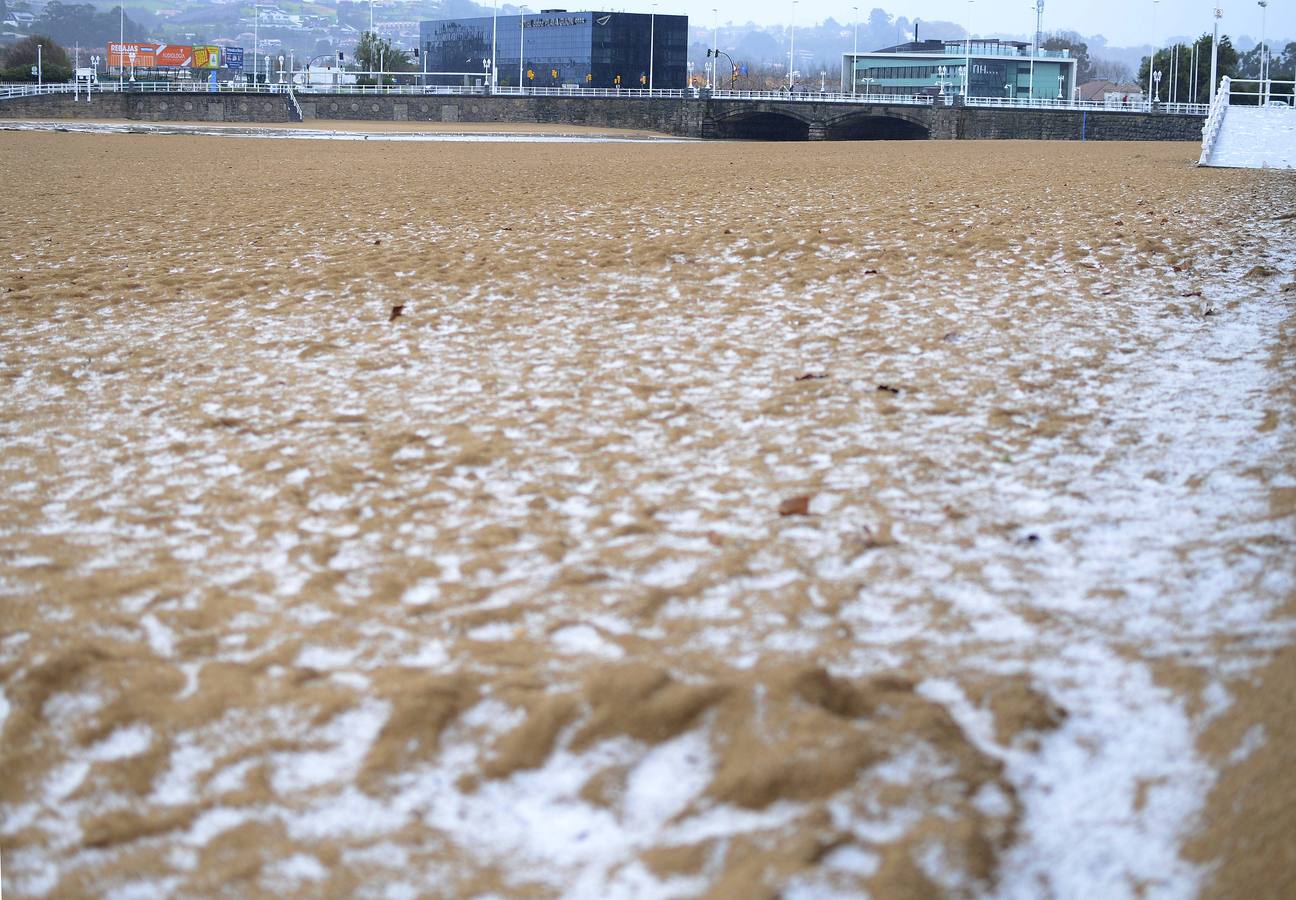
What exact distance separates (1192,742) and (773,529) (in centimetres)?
157

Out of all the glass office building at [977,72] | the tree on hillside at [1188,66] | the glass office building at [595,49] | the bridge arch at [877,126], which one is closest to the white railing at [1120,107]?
the bridge arch at [877,126]

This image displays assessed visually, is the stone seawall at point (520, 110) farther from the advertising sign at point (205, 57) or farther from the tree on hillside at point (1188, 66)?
the tree on hillside at point (1188, 66)

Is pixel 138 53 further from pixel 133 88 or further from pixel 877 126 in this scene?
pixel 877 126

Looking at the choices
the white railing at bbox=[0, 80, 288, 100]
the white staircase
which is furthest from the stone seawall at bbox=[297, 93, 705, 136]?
the white staircase

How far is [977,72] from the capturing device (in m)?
111

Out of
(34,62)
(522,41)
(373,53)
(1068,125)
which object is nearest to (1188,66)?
(1068,125)

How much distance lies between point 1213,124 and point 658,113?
46704 millimetres

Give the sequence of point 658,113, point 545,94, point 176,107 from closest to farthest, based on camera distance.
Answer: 1. point 176,107
2. point 658,113
3. point 545,94

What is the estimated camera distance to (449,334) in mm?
7137

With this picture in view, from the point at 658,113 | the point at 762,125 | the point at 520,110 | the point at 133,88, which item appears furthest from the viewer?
the point at 762,125

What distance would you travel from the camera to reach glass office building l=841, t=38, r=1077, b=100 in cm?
11100

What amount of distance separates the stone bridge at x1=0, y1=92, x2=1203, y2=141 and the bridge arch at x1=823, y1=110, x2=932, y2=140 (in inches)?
2.2

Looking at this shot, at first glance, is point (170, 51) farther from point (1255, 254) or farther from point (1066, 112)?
point (1255, 254)

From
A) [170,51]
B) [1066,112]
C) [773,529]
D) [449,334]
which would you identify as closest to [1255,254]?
[449,334]
